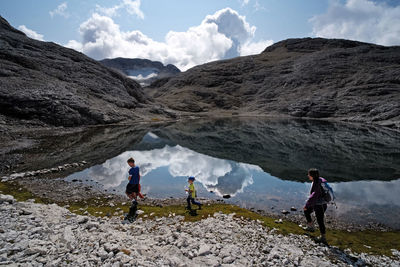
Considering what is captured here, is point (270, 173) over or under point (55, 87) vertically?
under

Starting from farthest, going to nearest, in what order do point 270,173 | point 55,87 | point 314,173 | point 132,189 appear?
point 55,87
point 270,173
point 132,189
point 314,173

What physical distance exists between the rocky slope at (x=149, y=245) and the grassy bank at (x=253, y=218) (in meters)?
0.85

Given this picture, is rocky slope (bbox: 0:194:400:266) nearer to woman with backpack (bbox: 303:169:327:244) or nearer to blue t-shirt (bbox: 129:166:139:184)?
woman with backpack (bbox: 303:169:327:244)

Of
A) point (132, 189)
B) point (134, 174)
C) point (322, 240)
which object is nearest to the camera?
point (322, 240)

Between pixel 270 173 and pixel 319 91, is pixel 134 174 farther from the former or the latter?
pixel 319 91

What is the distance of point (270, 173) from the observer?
28078 mm

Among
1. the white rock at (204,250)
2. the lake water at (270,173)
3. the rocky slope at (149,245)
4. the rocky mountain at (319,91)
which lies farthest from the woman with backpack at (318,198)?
the rocky mountain at (319,91)

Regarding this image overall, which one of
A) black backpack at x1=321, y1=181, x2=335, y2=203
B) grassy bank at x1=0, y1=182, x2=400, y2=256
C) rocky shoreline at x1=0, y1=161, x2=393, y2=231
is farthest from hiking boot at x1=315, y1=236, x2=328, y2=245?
rocky shoreline at x1=0, y1=161, x2=393, y2=231

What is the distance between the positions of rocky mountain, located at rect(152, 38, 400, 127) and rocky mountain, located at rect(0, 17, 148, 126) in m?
59.1

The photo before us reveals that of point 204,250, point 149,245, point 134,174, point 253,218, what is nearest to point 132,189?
point 134,174

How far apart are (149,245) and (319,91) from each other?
151 meters

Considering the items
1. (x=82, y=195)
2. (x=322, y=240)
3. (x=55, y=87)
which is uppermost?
(x=55, y=87)

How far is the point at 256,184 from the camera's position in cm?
2331

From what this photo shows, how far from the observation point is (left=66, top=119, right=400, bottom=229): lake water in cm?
1859
